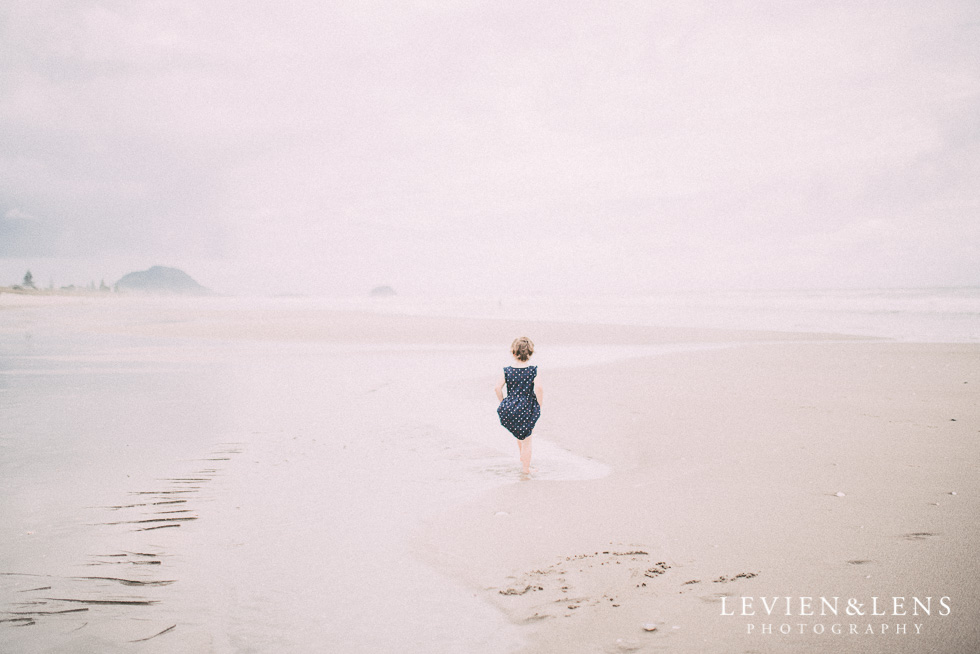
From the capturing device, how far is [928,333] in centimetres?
2469

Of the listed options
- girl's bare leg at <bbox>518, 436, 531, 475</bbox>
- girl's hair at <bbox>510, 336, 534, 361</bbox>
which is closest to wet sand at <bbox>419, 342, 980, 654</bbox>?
girl's bare leg at <bbox>518, 436, 531, 475</bbox>

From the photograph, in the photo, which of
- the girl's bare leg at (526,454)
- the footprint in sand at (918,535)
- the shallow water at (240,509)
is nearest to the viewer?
the shallow water at (240,509)

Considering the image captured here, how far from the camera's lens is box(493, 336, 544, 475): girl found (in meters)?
6.86

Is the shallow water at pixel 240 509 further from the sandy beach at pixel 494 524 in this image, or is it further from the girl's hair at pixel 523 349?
the girl's hair at pixel 523 349

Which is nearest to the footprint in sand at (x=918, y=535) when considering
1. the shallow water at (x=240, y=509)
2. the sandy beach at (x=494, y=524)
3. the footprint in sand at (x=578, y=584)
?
the sandy beach at (x=494, y=524)

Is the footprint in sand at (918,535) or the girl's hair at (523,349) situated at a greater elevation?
the girl's hair at (523,349)

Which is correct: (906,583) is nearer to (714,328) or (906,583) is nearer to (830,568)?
(830,568)

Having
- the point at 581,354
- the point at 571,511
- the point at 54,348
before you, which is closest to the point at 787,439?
the point at 571,511

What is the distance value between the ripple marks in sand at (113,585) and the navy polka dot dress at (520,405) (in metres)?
3.56

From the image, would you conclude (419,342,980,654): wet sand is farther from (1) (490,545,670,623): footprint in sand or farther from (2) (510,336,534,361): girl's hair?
(2) (510,336,534,361): girl's hair

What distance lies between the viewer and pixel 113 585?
13.2 ft

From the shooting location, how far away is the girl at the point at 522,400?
686 cm

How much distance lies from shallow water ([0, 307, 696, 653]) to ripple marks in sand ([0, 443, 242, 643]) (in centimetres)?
1

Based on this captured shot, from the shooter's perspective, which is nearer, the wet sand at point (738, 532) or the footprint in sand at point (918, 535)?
the wet sand at point (738, 532)
